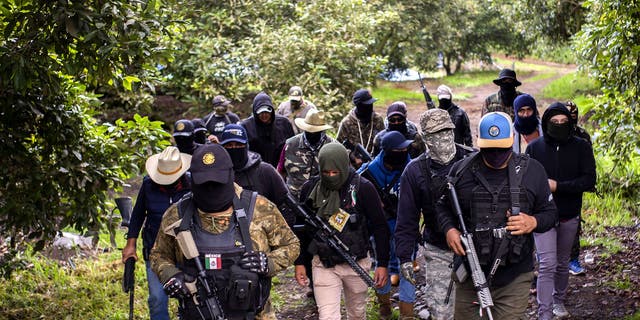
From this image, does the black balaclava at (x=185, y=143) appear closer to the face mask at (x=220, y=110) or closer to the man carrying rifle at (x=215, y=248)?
the man carrying rifle at (x=215, y=248)

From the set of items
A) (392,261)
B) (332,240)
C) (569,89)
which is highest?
(332,240)

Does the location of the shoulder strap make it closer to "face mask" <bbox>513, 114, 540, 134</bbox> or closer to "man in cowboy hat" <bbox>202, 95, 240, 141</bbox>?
"face mask" <bbox>513, 114, 540, 134</bbox>

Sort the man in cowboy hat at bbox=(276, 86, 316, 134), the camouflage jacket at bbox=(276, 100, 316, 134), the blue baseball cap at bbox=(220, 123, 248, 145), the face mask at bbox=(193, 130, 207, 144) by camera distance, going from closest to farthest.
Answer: the blue baseball cap at bbox=(220, 123, 248, 145)
the face mask at bbox=(193, 130, 207, 144)
the camouflage jacket at bbox=(276, 100, 316, 134)
the man in cowboy hat at bbox=(276, 86, 316, 134)

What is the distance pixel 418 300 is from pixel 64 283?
14.6 feet

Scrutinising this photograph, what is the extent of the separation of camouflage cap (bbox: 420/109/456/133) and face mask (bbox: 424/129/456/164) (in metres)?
0.03

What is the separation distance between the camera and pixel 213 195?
15.1 feet

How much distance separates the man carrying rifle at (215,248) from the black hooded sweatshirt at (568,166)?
3024 mm

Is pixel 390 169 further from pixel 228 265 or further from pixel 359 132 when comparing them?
pixel 228 265

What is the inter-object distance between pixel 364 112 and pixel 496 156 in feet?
12.4

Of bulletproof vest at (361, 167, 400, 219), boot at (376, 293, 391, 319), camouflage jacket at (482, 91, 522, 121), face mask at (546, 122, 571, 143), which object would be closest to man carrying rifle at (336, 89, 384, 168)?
camouflage jacket at (482, 91, 522, 121)

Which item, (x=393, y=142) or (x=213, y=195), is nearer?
(x=213, y=195)

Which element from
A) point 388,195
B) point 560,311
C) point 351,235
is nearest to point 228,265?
point 351,235

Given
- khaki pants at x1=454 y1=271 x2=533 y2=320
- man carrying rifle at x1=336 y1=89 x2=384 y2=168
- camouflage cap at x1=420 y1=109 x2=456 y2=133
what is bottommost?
khaki pants at x1=454 y1=271 x2=533 y2=320

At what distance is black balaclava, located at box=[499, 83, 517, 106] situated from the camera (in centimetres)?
887
